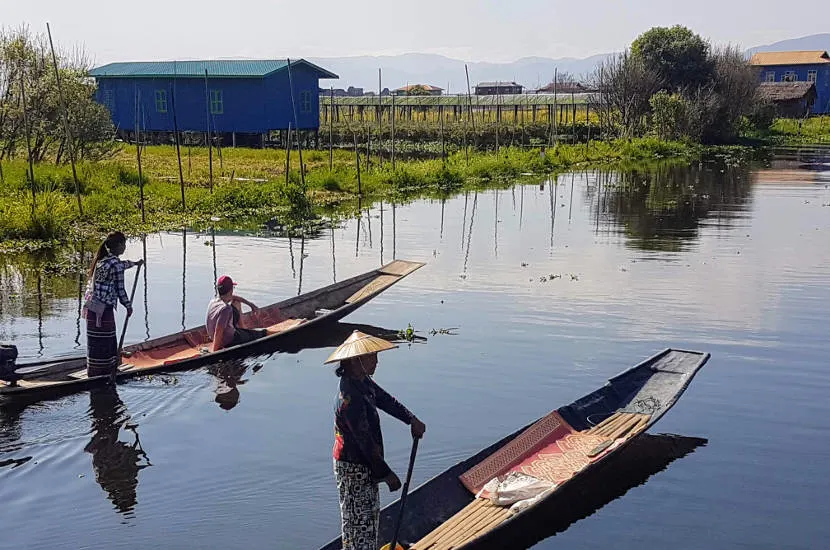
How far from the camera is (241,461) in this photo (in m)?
8.41

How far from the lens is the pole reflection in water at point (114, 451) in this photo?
7.88 metres

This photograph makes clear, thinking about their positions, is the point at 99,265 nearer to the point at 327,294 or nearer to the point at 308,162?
the point at 327,294

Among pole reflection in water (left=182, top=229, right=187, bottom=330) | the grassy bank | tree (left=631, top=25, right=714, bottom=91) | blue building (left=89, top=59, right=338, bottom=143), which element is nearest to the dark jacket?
pole reflection in water (left=182, top=229, right=187, bottom=330)

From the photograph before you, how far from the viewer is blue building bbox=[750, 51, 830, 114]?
81562 millimetres

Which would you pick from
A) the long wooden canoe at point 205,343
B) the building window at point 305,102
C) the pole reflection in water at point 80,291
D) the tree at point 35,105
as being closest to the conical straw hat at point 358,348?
the long wooden canoe at point 205,343

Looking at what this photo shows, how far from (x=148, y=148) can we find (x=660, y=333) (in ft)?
99.2

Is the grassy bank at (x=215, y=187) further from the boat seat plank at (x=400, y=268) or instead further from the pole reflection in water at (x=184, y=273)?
the boat seat plank at (x=400, y=268)

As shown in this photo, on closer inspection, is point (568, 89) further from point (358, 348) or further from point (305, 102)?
point (358, 348)

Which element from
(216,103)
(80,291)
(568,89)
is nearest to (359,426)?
(80,291)

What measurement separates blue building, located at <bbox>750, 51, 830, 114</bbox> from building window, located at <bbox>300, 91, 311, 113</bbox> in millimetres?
52479

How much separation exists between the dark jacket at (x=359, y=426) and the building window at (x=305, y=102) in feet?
121

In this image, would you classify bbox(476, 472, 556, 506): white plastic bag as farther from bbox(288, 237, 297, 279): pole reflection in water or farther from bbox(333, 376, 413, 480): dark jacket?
bbox(288, 237, 297, 279): pole reflection in water

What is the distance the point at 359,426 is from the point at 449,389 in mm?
5002

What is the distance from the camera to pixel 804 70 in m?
82.8
